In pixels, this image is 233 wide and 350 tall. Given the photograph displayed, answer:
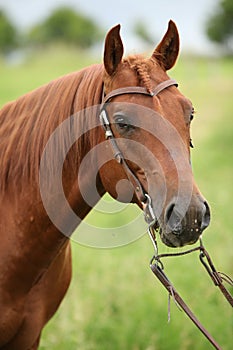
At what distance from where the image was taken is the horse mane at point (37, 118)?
281 centimetres

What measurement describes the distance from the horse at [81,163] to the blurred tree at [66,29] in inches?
2673

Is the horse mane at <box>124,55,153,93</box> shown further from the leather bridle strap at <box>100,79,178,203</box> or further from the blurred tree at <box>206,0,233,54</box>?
the blurred tree at <box>206,0,233,54</box>

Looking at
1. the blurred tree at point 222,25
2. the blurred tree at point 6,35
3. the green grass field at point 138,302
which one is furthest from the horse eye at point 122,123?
the blurred tree at point 6,35

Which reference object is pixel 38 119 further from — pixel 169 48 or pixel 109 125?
pixel 169 48

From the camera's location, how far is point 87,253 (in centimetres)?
746

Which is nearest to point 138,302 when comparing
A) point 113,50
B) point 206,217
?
point 206,217

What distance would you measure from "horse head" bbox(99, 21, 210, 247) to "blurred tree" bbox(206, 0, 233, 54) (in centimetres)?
2358

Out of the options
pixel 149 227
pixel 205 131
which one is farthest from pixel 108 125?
pixel 205 131

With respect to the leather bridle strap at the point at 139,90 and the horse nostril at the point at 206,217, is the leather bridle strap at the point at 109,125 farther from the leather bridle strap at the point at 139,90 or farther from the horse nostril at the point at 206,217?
the horse nostril at the point at 206,217

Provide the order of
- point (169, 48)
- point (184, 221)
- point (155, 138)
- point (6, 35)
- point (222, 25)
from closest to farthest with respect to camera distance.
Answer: point (184, 221) → point (155, 138) → point (169, 48) → point (222, 25) → point (6, 35)

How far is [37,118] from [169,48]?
78cm

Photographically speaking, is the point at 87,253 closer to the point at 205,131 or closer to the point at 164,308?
the point at 164,308

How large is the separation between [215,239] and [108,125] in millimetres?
5261

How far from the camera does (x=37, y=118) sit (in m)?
2.94
